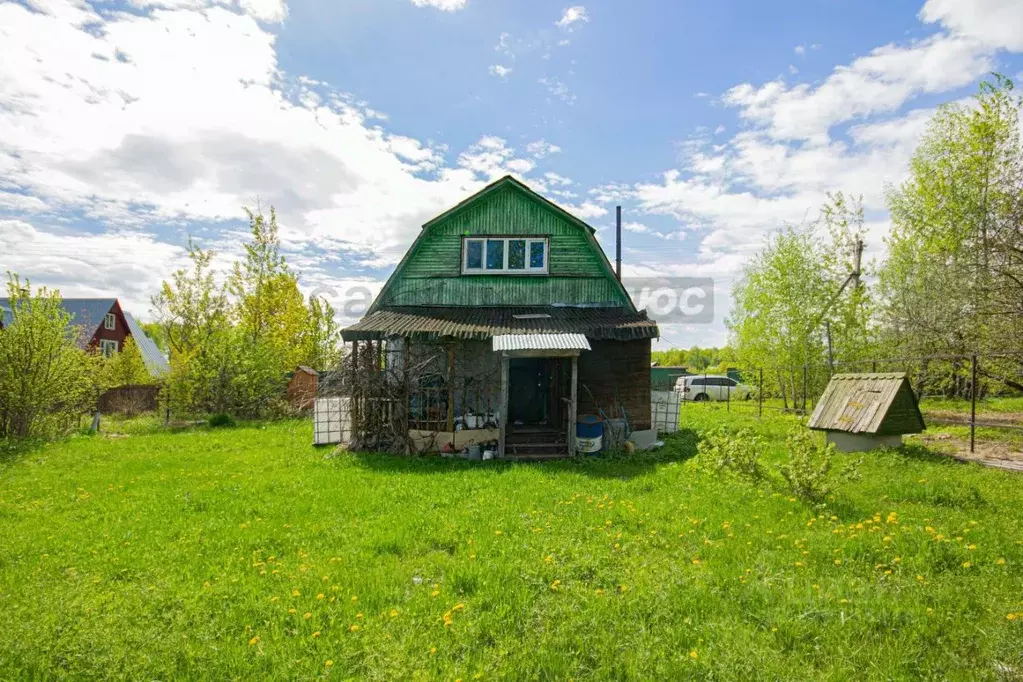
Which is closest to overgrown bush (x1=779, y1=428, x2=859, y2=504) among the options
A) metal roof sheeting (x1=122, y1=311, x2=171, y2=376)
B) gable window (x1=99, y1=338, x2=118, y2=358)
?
gable window (x1=99, y1=338, x2=118, y2=358)

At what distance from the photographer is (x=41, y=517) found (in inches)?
293

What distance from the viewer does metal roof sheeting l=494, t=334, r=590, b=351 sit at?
1150 centimetres

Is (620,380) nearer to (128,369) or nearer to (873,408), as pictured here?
(873,408)

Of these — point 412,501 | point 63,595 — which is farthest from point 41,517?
point 412,501

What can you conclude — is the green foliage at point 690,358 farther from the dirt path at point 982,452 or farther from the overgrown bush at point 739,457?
the overgrown bush at point 739,457

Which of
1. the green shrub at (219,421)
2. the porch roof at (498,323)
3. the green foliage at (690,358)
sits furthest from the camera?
the green foliage at (690,358)

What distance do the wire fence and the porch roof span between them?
3491mm

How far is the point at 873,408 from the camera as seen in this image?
1077 centimetres

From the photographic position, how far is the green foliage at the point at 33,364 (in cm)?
1433

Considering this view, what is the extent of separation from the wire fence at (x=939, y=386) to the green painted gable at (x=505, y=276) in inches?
167

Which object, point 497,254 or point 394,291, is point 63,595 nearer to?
point 394,291

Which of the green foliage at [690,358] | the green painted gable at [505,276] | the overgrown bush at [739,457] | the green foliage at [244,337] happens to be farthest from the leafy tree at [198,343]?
the green foliage at [690,358]

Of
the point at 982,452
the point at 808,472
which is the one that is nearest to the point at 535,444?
the point at 808,472

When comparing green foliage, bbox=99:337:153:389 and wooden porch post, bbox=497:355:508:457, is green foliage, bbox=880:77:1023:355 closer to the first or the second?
wooden porch post, bbox=497:355:508:457
